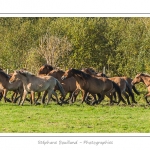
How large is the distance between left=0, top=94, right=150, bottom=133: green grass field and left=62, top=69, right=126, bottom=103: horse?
1784 millimetres

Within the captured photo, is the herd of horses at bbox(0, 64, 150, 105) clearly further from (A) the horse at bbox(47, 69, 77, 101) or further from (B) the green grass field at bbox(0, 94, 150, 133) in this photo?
(B) the green grass field at bbox(0, 94, 150, 133)

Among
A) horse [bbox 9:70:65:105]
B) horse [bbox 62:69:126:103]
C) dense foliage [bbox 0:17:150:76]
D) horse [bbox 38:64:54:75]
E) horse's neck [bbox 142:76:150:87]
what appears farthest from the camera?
dense foliage [bbox 0:17:150:76]

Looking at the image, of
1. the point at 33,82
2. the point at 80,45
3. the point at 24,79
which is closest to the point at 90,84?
the point at 33,82

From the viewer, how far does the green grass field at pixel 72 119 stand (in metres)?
12.9

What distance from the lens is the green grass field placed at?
42.3ft

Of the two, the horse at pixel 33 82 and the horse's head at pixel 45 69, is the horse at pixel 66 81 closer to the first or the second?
the horse's head at pixel 45 69

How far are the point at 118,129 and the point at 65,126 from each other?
152cm

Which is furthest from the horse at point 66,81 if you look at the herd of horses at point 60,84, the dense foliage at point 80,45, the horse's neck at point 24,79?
the dense foliage at point 80,45

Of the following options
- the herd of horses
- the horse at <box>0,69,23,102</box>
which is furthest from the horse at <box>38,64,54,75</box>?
the horse at <box>0,69,23,102</box>

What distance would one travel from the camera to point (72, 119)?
14688mm

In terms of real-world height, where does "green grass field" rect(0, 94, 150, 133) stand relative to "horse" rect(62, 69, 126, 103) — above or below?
below

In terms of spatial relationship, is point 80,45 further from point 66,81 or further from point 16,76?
point 16,76
